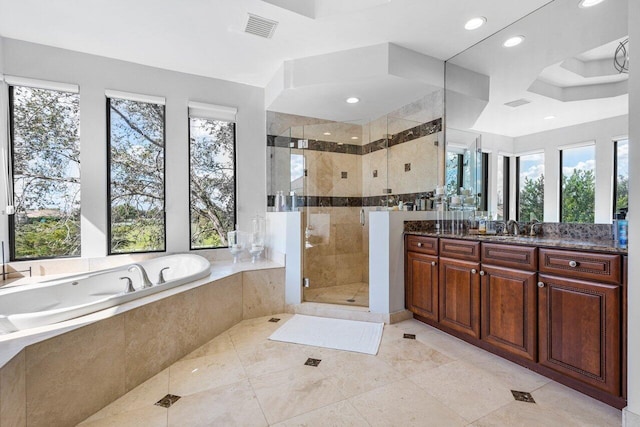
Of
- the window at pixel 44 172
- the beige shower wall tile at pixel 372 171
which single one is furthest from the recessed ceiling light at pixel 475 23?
the window at pixel 44 172

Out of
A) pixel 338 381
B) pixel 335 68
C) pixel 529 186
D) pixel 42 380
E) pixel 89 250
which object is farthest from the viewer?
pixel 89 250

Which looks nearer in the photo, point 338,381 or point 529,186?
point 338,381

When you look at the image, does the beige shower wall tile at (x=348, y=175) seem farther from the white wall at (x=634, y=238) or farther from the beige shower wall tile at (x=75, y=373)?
the beige shower wall tile at (x=75, y=373)

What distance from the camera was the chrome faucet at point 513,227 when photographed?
2.53 metres

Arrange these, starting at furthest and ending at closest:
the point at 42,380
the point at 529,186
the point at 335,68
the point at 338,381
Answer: the point at 335,68 < the point at 529,186 < the point at 338,381 < the point at 42,380

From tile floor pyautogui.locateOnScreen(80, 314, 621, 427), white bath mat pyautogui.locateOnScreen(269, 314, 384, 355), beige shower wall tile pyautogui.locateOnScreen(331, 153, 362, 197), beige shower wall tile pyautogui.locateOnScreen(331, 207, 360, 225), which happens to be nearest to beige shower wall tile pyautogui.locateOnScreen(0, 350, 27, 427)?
tile floor pyautogui.locateOnScreen(80, 314, 621, 427)

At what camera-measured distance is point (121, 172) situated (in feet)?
10.8

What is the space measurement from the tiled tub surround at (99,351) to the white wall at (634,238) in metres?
2.64

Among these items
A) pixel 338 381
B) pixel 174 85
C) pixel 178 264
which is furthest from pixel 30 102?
pixel 338 381

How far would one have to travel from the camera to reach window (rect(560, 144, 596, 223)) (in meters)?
2.04

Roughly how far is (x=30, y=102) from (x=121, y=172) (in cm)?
97

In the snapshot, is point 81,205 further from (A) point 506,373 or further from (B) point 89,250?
(A) point 506,373

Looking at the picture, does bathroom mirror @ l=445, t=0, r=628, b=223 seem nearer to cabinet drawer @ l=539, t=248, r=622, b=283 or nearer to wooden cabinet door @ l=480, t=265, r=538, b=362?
cabinet drawer @ l=539, t=248, r=622, b=283

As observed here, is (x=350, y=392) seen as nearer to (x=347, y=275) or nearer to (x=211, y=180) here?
(x=347, y=275)
